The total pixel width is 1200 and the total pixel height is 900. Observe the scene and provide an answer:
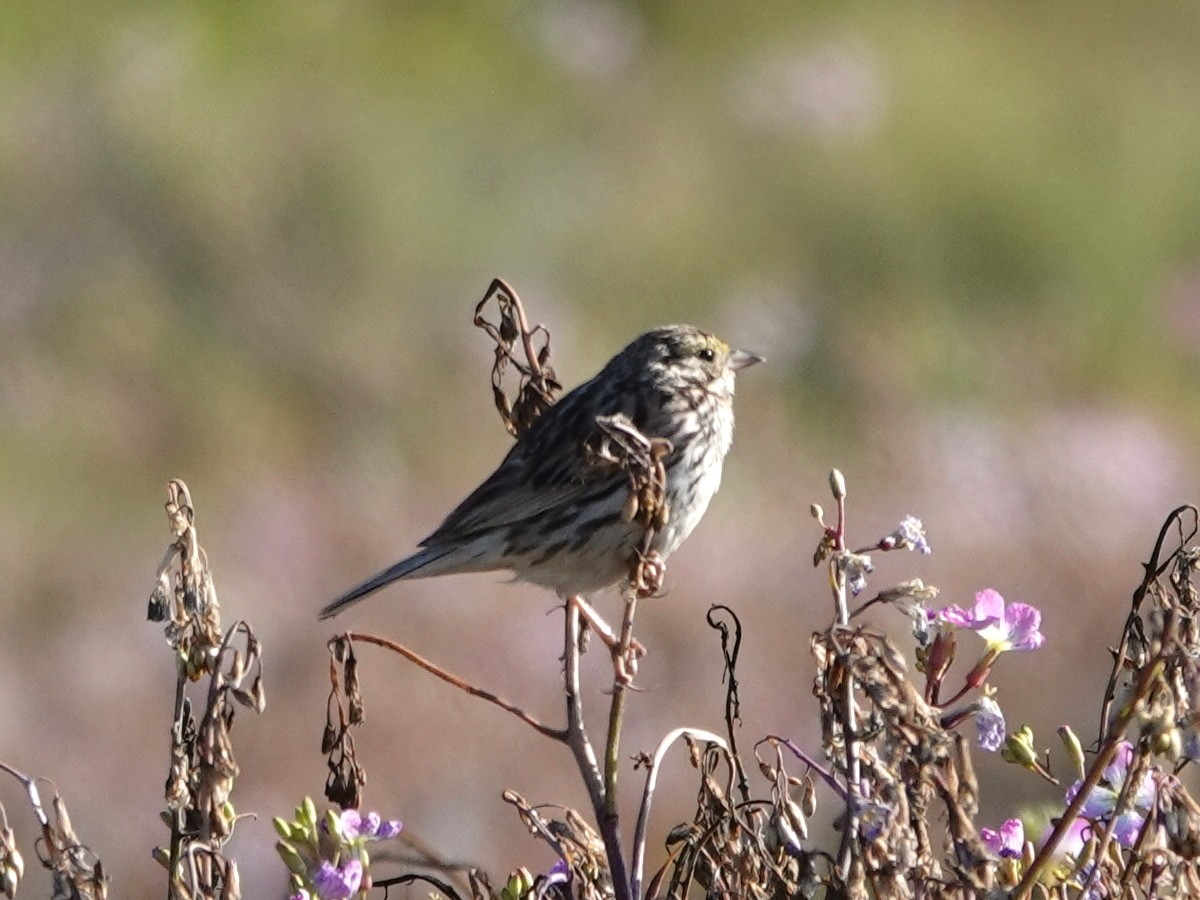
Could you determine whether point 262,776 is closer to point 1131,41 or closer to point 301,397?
point 301,397

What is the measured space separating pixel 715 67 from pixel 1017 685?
8140 mm

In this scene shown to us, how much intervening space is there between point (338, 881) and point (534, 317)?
364 inches

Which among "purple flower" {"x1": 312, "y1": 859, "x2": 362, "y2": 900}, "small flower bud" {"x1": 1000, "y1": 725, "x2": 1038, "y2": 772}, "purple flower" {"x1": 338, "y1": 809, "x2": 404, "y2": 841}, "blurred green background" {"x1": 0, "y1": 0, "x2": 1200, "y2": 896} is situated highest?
"blurred green background" {"x1": 0, "y1": 0, "x2": 1200, "y2": 896}

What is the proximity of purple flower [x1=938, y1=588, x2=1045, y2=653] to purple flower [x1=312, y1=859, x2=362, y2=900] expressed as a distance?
0.77 metres

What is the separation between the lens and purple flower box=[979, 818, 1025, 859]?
2.81m

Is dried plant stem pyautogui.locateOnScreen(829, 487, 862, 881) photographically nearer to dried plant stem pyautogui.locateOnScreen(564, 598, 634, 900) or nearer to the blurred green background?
dried plant stem pyautogui.locateOnScreen(564, 598, 634, 900)

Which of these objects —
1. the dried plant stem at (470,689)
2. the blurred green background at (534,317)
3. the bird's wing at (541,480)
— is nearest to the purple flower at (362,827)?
the dried plant stem at (470,689)

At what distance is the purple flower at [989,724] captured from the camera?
8.58 feet

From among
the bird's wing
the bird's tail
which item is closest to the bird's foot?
the bird's wing

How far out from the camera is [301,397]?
11.9 meters

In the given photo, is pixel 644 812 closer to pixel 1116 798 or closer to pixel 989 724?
pixel 989 724

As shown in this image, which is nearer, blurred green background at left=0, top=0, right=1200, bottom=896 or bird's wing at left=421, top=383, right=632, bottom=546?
bird's wing at left=421, top=383, right=632, bottom=546

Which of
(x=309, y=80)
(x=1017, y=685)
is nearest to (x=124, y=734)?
(x=1017, y=685)

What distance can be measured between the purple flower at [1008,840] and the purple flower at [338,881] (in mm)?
765
